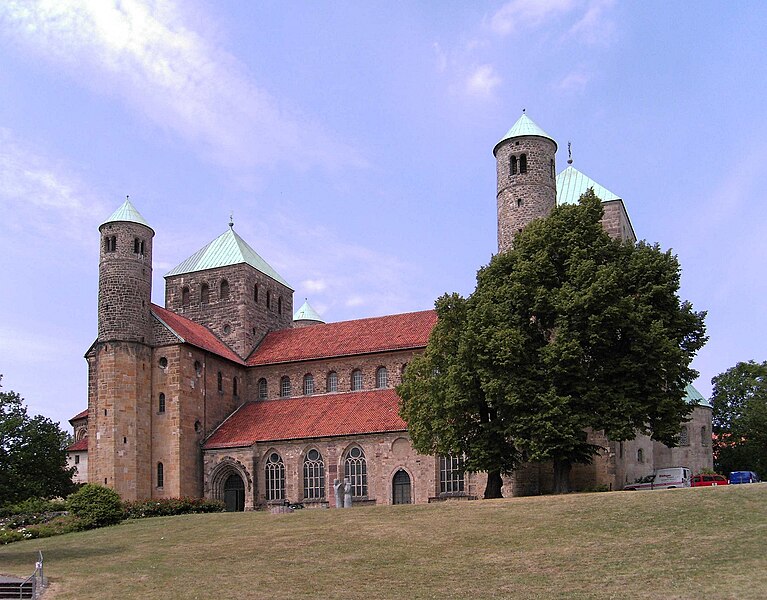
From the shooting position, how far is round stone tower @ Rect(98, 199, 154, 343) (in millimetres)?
53844

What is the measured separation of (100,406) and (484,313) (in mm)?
23849

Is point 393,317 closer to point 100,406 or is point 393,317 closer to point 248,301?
point 248,301

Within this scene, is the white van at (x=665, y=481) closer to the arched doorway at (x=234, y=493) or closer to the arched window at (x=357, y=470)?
the arched window at (x=357, y=470)

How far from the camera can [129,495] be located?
51.2 metres

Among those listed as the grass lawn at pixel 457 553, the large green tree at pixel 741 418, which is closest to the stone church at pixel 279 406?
the grass lawn at pixel 457 553

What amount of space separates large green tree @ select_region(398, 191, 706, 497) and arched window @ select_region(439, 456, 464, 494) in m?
5.32

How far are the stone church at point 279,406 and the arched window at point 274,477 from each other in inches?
2.8

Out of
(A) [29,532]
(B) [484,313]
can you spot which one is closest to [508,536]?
(B) [484,313]

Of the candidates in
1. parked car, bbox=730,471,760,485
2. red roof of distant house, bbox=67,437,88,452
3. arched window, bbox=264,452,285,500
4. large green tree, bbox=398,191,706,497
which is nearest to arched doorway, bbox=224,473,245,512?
arched window, bbox=264,452,285,500

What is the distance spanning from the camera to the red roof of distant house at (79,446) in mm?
70562

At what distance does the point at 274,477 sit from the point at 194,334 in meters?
11.1

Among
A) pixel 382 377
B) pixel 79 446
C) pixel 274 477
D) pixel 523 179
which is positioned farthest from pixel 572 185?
pixel 79 446

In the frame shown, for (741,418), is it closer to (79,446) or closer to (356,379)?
(356,379)

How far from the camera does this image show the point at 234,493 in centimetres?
5572
